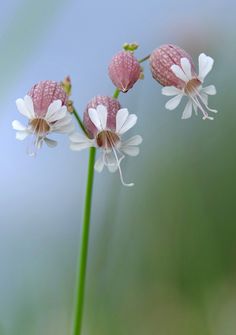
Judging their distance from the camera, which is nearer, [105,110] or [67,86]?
[105,110]

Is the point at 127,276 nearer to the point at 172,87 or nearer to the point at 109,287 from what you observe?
the point at 109,287

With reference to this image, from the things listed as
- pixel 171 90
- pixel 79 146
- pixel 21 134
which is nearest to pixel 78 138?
pixel 79 146

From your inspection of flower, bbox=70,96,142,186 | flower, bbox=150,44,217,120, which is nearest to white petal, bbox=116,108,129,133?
flower, bbox=70,96,142,186

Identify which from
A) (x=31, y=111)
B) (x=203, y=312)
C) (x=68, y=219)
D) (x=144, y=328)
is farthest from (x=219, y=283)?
(x=31, y=111)

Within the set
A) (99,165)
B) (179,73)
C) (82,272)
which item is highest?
(179,73)

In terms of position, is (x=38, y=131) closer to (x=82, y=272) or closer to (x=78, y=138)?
(x=78, y=138)

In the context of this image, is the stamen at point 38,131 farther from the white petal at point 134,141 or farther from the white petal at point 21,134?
the white petal at point 134,141
